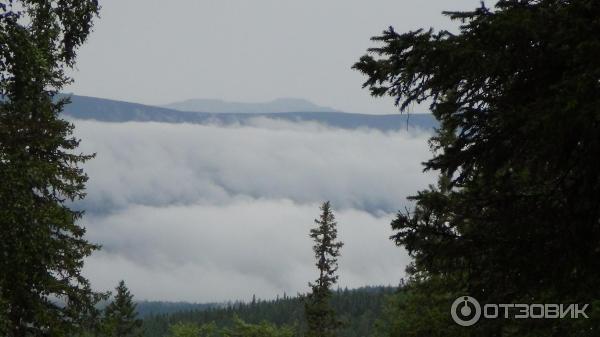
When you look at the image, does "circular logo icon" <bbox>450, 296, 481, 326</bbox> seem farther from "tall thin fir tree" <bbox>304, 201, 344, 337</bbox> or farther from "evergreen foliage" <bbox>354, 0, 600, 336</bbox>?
"tall thin fir tree" <bbox>304, 201, 344, 337</bbox>

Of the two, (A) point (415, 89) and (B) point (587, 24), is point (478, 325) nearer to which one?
(A) point (415, 89)

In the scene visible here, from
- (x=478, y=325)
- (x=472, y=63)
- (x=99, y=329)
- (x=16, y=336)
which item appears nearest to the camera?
(x=472, y=63)

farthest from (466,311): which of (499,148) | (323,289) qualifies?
(323,289)

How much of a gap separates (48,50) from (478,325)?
7200 mm

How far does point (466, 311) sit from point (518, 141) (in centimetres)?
368

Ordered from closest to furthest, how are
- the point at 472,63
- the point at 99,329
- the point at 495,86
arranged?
the point at 472,63
the point at 495,86
the point at 99,329

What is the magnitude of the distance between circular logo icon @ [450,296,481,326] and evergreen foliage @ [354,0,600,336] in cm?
37

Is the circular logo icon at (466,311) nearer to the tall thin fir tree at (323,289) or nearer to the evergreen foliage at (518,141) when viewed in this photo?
the evergreen foliage at (518,141)

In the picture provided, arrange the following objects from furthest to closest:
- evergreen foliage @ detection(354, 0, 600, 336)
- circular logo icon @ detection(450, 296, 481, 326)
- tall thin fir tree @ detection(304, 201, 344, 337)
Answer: tall thin fir tree @ detection(304, 201, 344, 337)
circular logo icon @ detection(450, 296, 481, 326)
evergreen foliage @ detection(354, 0, 600, 336)

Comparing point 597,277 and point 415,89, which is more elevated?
point 415,89

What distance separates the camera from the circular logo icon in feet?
27.4

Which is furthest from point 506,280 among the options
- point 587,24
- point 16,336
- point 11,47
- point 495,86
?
point 16,336

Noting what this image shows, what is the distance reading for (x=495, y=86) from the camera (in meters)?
7.39

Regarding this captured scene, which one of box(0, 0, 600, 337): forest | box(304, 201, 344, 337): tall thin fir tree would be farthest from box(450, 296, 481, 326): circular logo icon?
box(304, 201, 344, 337): tall thin fir tree
